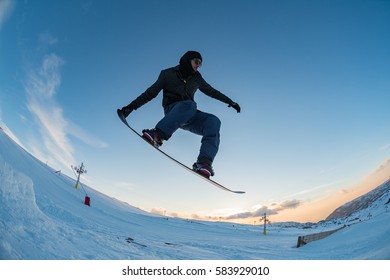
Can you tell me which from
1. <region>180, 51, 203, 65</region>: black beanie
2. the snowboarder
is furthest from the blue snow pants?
<region>180, 51, 203, 65</region>: black beanie

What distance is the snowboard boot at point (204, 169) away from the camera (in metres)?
3.42

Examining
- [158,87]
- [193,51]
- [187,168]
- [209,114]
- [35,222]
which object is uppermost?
[193,51]

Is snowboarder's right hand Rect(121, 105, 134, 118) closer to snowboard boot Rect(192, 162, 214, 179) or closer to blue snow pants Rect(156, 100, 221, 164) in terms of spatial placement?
blue snow pants Rect(156, 100, 221, 164)

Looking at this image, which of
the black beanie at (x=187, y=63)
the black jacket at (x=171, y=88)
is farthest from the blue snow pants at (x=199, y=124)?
the black beanie at (x=187, y=63)

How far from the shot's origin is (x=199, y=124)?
3949 mm

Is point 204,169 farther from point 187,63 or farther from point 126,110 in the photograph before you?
point 187,63

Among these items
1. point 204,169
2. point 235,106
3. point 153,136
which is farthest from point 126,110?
point 235,106

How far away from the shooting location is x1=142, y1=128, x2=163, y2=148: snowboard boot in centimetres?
353

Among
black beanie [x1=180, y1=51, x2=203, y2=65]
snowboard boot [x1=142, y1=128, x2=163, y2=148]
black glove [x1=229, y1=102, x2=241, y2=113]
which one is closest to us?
snowboard boot [x1=142, y1=128, x2=163, y2=148]

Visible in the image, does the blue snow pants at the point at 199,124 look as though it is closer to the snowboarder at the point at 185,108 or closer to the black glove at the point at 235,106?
the snowboarder at the point at 185,108
